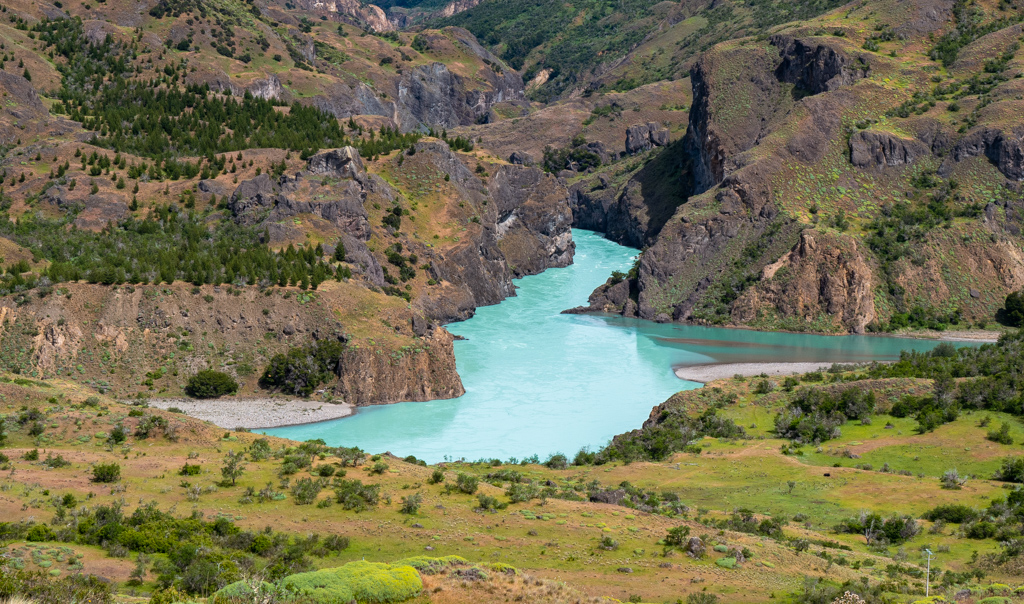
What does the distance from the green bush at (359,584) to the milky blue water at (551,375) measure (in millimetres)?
33155

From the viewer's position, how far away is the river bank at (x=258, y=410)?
2525 inches

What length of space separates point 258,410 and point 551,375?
26787 millimetres

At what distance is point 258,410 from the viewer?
6644 centimetres

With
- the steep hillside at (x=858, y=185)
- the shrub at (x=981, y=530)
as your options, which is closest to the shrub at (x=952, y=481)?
the shrub at (x=981, y=530)

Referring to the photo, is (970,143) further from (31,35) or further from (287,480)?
(31,35)

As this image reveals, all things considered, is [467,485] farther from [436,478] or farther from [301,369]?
[301,369]

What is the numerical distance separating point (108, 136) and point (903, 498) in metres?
94.3

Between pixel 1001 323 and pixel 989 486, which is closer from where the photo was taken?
pixel 989 486

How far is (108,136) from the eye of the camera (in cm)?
10612

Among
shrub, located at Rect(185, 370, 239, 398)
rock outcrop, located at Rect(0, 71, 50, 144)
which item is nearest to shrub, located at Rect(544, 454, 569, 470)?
shrub, located at Rect(185, 370, 239, 398)

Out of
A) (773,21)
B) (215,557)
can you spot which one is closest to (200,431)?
(215,557)

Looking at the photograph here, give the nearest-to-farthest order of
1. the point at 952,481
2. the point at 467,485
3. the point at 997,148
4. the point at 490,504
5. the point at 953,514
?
1. the point at 490,504
2. the point at 467,485
3. the point at 953,514
4. the point at 952,481
5. the point at 997,148

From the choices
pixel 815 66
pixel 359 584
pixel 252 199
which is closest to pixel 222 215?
pixel 252 199

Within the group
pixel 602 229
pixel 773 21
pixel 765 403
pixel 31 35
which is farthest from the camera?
pixel 773 21
